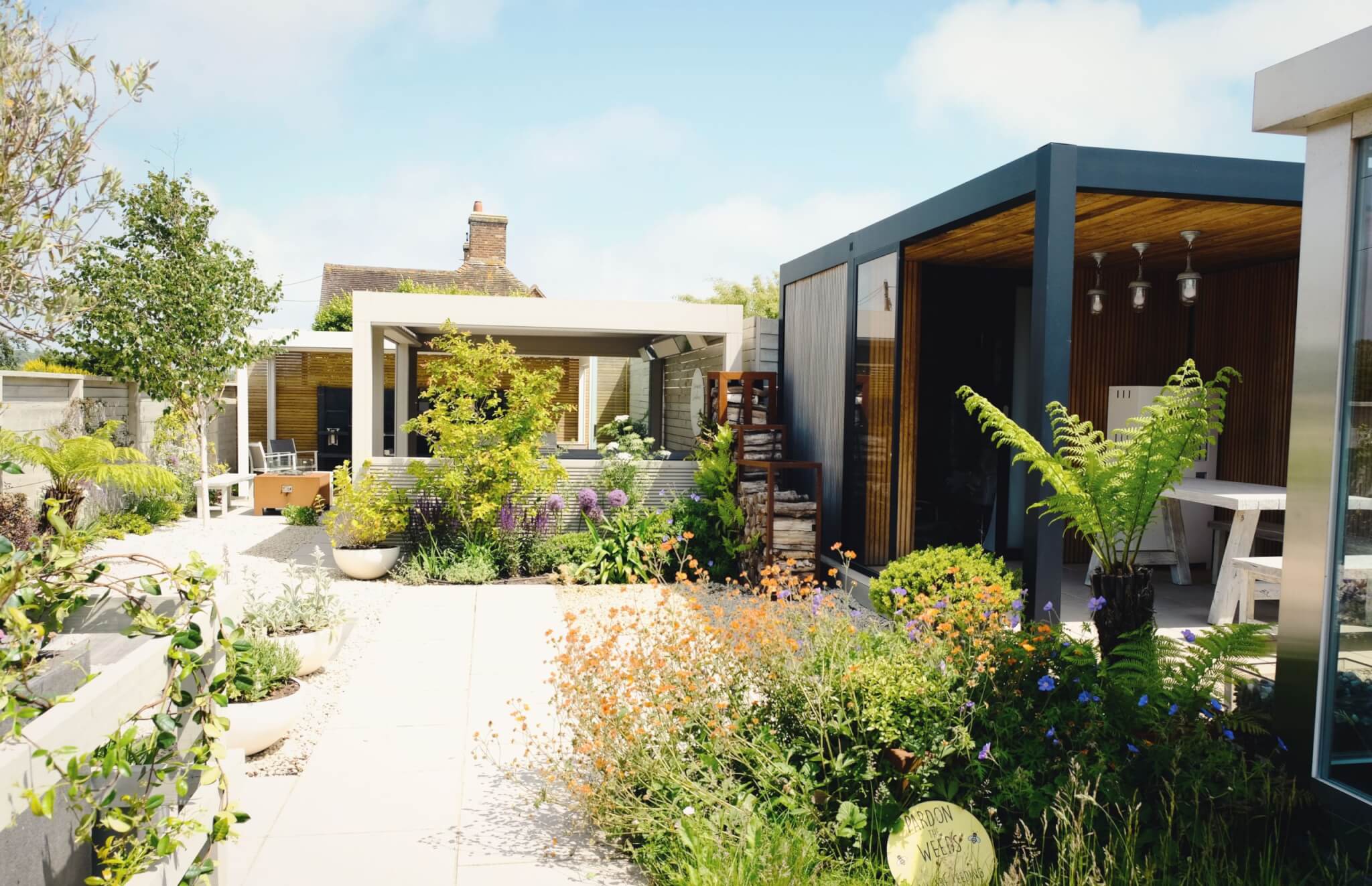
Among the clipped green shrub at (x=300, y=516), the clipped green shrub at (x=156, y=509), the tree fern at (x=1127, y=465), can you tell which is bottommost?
the clipped green shrub at (x=300, y=516)

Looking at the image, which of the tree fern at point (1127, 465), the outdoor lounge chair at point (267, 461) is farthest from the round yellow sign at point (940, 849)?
the outdoor lounge chair at point (267, 461)

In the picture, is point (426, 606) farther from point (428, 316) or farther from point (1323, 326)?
point (1323, 326)

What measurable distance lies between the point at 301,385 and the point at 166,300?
629 cm

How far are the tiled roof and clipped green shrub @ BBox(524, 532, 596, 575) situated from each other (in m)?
14.1

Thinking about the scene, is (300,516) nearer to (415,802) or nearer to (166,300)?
(166,300)

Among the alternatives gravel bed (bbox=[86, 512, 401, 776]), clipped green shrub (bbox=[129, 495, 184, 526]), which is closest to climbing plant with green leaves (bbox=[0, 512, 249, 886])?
gravel bed (bbox=[86, 512, 401, 776])

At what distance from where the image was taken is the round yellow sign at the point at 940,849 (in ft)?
9.93

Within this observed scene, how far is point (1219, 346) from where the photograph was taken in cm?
835

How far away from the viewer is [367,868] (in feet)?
11.0

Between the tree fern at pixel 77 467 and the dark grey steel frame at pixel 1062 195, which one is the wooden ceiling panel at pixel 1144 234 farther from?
the tree fern at pixel 77 467

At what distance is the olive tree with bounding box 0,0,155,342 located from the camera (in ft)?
11.5

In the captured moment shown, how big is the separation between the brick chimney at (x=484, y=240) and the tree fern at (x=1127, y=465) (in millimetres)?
20656

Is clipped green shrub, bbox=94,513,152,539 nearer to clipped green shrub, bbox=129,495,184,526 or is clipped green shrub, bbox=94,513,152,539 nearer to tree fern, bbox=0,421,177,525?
clipped green shrub, bbox=129,495,184,526

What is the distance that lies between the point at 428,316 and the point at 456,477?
1.81 m
